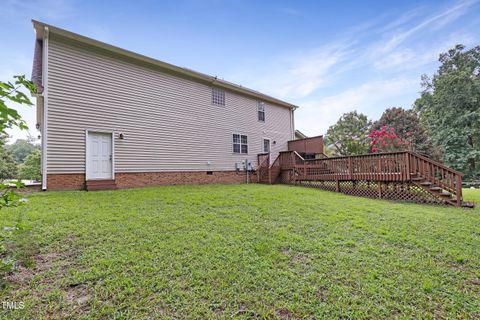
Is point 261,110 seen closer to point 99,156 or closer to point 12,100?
point 99,156

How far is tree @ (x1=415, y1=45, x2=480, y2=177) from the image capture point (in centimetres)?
1725

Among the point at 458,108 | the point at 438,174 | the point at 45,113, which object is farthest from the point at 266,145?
the point at 458,108

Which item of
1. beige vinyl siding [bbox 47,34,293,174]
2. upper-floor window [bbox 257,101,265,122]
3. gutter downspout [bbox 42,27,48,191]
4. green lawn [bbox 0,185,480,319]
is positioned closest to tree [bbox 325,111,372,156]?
upper-floor window [bbox 257,101,265,122]

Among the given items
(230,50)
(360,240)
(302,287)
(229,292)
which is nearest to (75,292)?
(229,292)

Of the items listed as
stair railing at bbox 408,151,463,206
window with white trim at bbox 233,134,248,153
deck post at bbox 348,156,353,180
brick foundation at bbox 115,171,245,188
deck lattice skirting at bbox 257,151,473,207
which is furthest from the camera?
window with white trim at bbox 233,134,248,153

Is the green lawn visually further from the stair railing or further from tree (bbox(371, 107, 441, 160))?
tree (bbox(371, 107, 441, 160))

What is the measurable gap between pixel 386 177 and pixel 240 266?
295 inches

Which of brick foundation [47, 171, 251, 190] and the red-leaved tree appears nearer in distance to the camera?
brick foundation [47, 171, 251, 190]

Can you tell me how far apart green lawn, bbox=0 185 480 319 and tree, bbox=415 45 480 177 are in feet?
63.9

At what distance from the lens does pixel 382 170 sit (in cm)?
787

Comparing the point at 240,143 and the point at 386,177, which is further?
the point at 240,143

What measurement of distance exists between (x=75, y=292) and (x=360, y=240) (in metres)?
3.91

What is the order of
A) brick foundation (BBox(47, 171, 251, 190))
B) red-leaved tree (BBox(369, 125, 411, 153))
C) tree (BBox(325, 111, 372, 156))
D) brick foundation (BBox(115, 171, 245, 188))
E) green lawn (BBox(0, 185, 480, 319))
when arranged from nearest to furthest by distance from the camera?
green lawn (BBox(0, 185, 480, 319)) → brick foundation (BBox(47, 171, 251, 190)) → brick foundation (BBox(115, 171, 245, 188)) → red-leaved tree (BBox(369, 125, 411, 153)) → tree (BBox(325, 111, 372, 156))

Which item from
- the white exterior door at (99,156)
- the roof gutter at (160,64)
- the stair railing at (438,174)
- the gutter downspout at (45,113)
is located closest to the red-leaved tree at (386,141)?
the roof gutter at (160,64)
